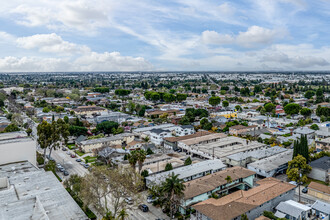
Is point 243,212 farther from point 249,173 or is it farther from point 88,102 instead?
point 88,102

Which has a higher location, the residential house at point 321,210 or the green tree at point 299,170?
the green tree at point 299,170

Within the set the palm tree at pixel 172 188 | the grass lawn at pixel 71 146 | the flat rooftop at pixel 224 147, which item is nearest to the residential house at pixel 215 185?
the palm tree at pixel 172 188

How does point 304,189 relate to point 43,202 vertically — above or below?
below

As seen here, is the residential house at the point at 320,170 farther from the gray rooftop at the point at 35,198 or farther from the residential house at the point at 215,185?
the gray rooftop at the point at 35,198

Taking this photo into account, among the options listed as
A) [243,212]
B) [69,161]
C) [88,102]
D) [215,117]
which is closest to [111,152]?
[69,161]

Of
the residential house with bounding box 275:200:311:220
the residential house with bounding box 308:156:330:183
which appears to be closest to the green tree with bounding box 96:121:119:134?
the residential house with bounding box 308:156:330:183

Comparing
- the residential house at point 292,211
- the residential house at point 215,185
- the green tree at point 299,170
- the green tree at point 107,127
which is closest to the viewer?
the residential house at point 292,211
